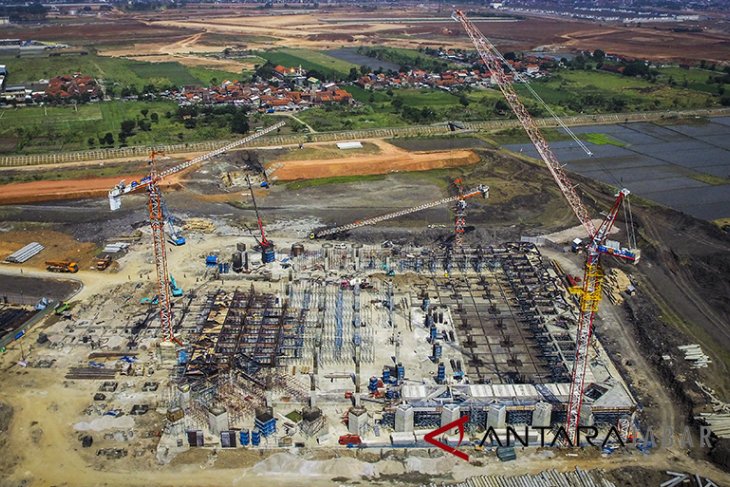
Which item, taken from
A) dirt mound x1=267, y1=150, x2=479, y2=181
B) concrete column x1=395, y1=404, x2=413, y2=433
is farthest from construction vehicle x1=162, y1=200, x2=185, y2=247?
concrete column x1=395, y1=404, x2=413, y2=433

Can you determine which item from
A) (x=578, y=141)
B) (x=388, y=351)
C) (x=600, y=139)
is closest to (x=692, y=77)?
(x=600, y=139)

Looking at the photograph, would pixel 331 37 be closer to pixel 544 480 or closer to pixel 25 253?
pixel 25 253

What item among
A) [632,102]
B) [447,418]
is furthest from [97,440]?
[632,102]

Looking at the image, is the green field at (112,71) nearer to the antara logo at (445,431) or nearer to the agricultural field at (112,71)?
the agricultural field at (112,71)

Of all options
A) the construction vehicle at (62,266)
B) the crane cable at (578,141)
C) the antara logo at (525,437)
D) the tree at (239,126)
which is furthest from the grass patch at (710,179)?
the construction vehicle at (62,266)

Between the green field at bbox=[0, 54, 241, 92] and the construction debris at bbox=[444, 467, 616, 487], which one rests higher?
the green field at bbox=[0, 54, 241, 92]

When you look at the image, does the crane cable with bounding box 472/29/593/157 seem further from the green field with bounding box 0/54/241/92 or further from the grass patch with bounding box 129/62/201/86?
the grass patch with bounding box 129/62/201/86
